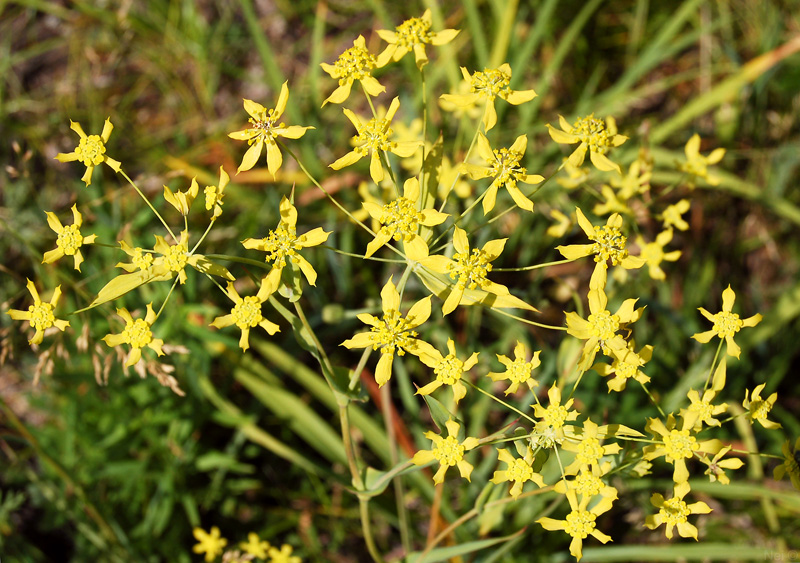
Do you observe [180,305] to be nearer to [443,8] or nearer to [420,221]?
[420,221]

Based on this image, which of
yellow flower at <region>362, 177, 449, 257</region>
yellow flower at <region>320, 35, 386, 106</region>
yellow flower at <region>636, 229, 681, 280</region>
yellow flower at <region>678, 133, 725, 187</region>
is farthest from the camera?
yellow flower at <region>678, 133, 725, 187</region>

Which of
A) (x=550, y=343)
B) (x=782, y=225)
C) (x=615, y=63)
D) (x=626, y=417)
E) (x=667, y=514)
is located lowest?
(x=667, y=514)

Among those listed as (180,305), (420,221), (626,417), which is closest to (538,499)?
(626,417)

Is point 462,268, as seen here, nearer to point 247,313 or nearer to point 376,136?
point 376,136

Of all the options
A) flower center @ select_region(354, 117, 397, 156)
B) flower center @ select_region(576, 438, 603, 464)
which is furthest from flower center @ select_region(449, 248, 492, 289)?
flower center @ select_region(576, 438, 603, 464)

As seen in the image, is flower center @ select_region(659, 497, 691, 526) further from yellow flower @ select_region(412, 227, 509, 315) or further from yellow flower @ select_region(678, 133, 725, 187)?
yellow flower @ select_region(678, 133, 725, 187)

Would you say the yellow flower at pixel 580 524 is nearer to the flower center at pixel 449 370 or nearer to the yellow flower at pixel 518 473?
the yellow flower at pixel 518 473

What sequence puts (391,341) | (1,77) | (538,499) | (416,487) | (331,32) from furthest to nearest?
(331,32)
(1,77)
(416,487)
(538,499)
(391,341)
